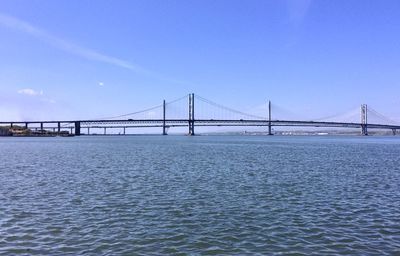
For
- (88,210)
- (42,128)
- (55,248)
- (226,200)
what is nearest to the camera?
(55,248)

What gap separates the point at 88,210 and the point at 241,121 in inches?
5213

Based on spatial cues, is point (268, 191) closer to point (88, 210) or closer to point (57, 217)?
point (88, 210)

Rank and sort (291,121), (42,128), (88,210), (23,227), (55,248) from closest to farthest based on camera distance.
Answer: (55,248), (23,227), (88,210), (291,121), (42,128)

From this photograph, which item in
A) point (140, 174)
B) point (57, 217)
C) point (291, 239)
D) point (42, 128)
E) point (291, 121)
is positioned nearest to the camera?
point (291, 239)

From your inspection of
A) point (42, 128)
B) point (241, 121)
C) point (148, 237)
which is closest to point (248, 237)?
point (148, 237)

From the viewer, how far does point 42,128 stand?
523ft

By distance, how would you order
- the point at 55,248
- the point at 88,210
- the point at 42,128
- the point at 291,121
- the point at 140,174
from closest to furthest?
1. the point at 55,248
2. the point at 88,210
3. the point at 140,174
4. the point at 291,121
5. the point at 42,128

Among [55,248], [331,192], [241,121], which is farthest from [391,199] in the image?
[241,121]

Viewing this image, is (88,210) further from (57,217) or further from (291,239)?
(291,239)

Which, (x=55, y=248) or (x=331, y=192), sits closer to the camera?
(x=55, y=248)

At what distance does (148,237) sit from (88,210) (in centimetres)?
346

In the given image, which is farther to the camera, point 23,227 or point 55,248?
point 23,227

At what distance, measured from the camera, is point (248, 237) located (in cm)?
917

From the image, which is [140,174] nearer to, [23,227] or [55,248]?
[23,227]
